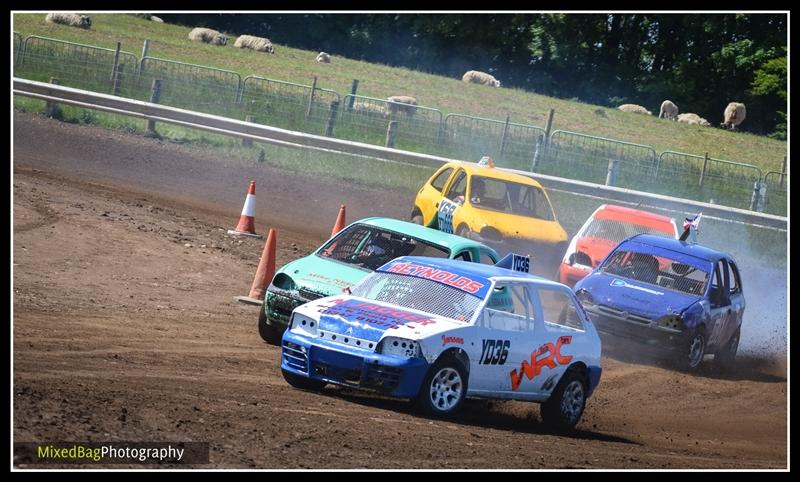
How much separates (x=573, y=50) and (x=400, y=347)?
41.7 metres

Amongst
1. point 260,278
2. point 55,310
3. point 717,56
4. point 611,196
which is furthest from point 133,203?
point 717,56

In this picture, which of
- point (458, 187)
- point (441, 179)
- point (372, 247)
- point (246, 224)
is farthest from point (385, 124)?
point (372, 247)

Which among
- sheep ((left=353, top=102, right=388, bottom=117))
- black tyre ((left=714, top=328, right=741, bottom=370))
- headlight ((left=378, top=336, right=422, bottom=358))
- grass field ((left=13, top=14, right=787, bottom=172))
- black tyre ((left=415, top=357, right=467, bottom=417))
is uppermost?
grass field ((left=13, top=14, right=787, bottom=172))

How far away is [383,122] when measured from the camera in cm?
3002

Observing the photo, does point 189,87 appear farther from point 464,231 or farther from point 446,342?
point 446,342

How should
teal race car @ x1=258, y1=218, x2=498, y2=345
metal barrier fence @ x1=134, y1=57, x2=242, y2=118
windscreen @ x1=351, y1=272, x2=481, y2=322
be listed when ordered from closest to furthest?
windscreen @ x1=351, y1=272, x2=481, y2=322 → teal race car @ x1=258, y1=218, x2=498, y2=345 → metal barrier fence @ x1=134, y1=57, x2=242, y2=118

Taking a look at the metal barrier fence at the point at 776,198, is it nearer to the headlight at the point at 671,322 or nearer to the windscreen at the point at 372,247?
the headlight at the point at 671,322

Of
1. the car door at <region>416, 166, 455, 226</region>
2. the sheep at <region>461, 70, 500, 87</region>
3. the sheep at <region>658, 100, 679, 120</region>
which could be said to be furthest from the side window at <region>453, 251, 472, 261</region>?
the sheep at <region>658, 100, 679, 120</region>

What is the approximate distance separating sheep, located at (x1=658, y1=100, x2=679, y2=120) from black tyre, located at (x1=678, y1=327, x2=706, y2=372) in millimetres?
33754

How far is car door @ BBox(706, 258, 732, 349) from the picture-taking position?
15648 millimetres

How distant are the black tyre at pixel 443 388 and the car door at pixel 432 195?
30.4 feet

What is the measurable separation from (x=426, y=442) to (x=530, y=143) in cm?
2143

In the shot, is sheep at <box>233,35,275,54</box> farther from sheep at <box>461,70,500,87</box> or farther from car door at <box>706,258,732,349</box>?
car door at <box>706,258,732,349</box>
